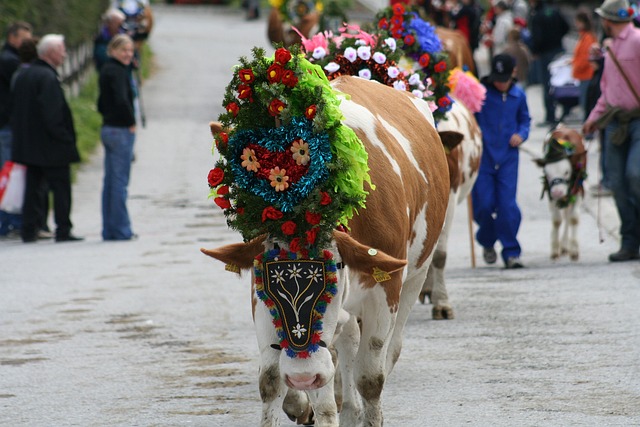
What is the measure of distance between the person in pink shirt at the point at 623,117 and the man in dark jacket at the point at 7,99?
703cm

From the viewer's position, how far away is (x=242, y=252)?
6.05m

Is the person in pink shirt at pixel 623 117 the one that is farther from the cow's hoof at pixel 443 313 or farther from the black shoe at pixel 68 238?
the black shoe at pixel 68 238

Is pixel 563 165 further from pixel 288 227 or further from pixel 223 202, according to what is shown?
pixel 288 227

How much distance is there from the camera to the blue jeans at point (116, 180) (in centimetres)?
1462

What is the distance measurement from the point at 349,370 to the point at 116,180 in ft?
27.1

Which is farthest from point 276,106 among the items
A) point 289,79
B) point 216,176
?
point 216,176

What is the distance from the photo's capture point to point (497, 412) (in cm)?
727

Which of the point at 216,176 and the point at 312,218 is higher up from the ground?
the point at 216,176

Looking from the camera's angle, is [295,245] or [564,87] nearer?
[295,245]

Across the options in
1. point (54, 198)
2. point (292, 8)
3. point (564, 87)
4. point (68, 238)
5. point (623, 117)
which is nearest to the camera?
point (623, 117)

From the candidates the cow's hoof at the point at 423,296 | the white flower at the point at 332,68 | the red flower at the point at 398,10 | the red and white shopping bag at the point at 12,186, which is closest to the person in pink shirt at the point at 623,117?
the cow's hoof at the point at 423,296

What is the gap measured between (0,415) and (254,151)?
269 cm

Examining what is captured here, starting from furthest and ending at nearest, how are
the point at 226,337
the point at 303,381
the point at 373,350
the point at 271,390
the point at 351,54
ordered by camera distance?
1. the point at 226,337
2. the point at 351,54
3. the point at 373,350
4. the point at 271,390
5. the point at 303,381

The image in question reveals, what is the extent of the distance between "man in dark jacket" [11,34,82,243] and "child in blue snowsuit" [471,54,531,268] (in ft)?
16.2
